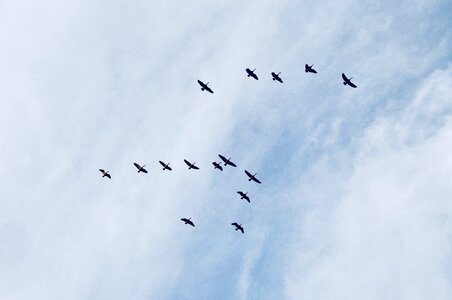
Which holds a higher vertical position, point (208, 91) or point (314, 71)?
point (314, 71)

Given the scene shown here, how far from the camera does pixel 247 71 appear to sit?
570 feet

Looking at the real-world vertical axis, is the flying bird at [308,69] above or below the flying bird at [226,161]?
above

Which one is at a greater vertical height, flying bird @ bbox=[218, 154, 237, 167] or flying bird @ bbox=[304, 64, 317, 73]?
flying bird @ bbox=[304, 64, 317, 73]

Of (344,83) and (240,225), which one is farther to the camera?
(240,225)

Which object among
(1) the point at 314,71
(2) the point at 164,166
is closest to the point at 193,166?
(2) the point at 164,166

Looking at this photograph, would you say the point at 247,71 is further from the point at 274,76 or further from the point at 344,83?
the point at 344,83

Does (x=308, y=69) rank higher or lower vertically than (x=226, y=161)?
higher

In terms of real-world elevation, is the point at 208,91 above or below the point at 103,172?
above

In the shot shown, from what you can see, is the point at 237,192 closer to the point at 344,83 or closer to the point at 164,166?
the point at 164,166

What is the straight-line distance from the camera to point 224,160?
17612 cm

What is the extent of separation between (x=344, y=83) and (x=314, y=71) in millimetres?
9368

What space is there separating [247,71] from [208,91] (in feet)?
42.2

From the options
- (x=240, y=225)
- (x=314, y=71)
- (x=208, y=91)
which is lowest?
(x=240, y=225)

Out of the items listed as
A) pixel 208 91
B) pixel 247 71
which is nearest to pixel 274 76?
pixel 247 71
